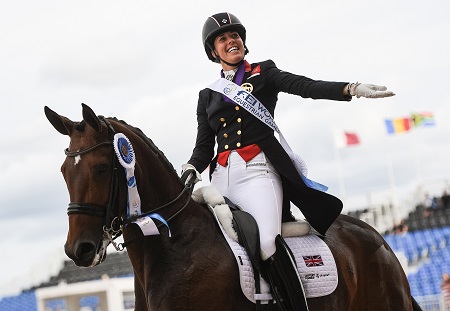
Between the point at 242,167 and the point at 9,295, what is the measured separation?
26030mm

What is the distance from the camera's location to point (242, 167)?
5.22m

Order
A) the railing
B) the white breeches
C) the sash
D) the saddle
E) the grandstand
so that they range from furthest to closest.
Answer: the grandstand, the railing, the sash, the white breeches, the saddle

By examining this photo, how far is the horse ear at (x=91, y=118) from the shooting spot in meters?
4.34

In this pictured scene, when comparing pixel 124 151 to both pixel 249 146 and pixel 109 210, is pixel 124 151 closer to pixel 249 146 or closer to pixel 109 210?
pixel 109 210

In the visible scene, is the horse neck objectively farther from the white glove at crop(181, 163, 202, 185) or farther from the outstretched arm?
the outstretched arm

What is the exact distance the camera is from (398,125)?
31188 mm

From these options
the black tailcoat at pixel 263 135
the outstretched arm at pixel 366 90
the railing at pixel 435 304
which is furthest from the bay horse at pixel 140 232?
the railing at pixel 435 304

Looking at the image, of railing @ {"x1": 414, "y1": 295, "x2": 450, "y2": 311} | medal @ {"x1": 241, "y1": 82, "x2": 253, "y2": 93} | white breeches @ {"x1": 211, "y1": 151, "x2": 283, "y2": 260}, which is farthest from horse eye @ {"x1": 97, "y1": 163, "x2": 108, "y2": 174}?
railing @ {"x1": 414, "y1": 295, "x2": 450, "y2": 311}

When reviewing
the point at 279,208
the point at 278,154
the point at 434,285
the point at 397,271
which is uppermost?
the point at 278,154

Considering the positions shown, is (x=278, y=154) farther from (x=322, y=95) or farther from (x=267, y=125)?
(x=322, y=95)

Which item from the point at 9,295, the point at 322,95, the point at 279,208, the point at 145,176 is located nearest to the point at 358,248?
the point at 279,208

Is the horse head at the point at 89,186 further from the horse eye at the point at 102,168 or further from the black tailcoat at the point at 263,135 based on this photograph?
the black tailcoat at the point at 263,135

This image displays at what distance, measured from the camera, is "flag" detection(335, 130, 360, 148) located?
1234 inches

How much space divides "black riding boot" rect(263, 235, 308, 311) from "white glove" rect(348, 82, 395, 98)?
3.44 ft
